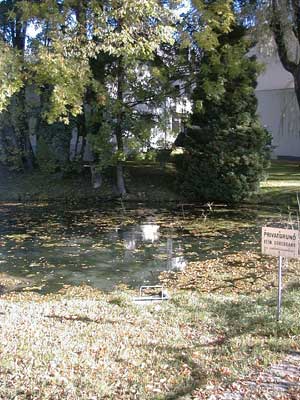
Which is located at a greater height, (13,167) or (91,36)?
(91,36)

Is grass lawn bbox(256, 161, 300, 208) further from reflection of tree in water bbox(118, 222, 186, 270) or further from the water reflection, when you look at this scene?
reflection of tree in water bbox(118, 222, 186, 270)

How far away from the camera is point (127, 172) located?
23016mm

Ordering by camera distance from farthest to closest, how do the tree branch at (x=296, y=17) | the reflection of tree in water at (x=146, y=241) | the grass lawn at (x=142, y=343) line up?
the tree branch at (x=296, y=17) → the reflection of tree in water at (x=146, y=241) → the grass lawn at (x=142, y=343)

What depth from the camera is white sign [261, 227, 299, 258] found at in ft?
19.2

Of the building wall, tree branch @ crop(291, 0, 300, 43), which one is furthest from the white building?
tree branch @ crop(291, 0, 300, 43)

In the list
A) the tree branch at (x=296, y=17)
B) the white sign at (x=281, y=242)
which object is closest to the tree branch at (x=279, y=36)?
the tree branch at (x=296, y=17)

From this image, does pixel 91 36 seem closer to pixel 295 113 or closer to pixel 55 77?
pixel 55 77

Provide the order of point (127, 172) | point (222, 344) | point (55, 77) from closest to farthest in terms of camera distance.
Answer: point (222, 344), point (55, 77), point (127, 172)

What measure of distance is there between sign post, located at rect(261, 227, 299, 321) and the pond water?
3.92 m

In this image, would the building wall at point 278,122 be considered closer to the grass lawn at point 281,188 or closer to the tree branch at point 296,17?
the grass lawn at point 281,188

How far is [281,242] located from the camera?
5.93 metres

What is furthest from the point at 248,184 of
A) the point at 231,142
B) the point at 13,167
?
the point at 13,167

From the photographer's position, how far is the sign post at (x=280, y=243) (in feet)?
19.1

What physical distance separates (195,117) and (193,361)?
16.1 meters
